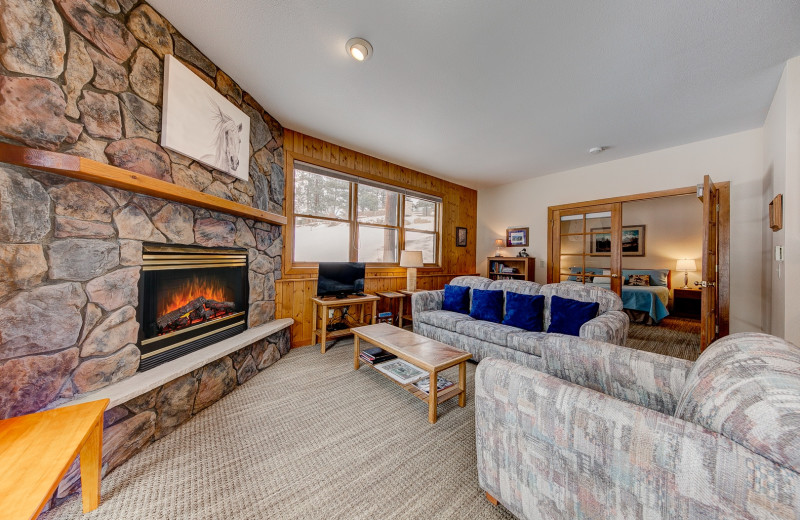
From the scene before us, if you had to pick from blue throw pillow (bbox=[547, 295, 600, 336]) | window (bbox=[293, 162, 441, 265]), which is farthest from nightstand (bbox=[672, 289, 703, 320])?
window (bbox=[293, 162, 441, 265])

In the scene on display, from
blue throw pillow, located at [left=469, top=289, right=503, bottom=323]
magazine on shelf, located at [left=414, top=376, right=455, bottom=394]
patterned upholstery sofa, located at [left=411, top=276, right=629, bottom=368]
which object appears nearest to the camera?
magazine on shelf, located at [left=414, top=376, right=455, bottom=394]

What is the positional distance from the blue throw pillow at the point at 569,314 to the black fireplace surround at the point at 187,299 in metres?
3.04

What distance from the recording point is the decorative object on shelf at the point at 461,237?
542 centimetres

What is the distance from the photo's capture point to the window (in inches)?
139

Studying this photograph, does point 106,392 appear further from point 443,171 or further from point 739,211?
point 739,211

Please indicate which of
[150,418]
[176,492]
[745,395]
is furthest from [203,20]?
[745,395]

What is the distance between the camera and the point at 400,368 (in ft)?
7.50

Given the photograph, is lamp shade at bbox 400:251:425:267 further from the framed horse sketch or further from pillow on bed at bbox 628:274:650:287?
pillow on bed at bbox 628:274:650:287

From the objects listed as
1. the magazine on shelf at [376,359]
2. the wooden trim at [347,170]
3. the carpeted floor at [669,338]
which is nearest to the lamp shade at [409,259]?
the wooden trim at [347,170]

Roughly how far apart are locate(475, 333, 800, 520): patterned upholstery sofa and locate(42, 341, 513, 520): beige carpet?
342 mm

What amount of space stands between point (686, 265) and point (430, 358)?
6.50m

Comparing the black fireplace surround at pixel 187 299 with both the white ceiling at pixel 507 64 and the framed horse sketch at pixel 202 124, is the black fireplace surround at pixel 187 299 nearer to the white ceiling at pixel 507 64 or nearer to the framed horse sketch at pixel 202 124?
the framed horse sketch at pixel 202 124

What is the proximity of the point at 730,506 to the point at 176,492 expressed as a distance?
2074 millimetres

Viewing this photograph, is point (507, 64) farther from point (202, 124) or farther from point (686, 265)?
point (686, 265)
